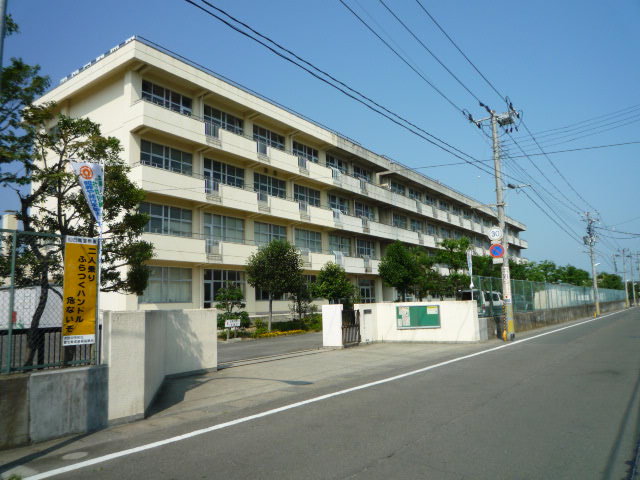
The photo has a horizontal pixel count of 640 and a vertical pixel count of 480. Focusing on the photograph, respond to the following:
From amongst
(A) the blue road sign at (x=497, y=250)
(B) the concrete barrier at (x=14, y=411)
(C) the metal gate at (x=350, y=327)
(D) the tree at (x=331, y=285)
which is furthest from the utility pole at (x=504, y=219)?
(B) the concrete barrier at (x=14, y=411)

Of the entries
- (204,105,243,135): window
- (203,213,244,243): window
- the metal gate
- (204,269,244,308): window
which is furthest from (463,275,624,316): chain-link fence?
(204,105,243,135): window

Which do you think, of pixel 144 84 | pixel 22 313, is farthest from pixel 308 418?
pixel 144 84

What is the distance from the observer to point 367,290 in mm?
44156

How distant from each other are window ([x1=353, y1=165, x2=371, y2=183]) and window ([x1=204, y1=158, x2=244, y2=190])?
49.1 ft

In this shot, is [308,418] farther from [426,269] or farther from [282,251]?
[426,269]

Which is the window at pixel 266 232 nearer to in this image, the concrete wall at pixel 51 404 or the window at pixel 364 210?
the window at pixel 364 210

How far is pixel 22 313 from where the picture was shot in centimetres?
783

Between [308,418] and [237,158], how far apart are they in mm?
25433

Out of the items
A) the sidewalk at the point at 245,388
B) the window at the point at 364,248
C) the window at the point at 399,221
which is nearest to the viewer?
the sidewalk at the point at 245,388

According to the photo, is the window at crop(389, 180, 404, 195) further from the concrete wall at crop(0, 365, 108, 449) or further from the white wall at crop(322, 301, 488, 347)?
the concrete wall at crop(0, 365, 108, 449)

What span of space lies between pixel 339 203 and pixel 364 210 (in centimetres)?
435

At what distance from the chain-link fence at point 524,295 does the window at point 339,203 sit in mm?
13337

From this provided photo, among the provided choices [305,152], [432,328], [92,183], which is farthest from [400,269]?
[92,183]

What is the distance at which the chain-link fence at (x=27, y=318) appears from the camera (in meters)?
6.93
